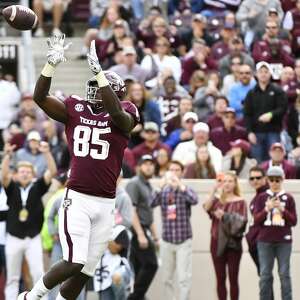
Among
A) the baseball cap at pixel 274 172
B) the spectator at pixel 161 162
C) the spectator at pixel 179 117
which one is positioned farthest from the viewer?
the spectator at pixel 179 117

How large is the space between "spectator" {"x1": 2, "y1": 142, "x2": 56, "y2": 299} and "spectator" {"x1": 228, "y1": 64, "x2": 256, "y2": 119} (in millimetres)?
3674

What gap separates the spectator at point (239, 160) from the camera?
16.8 m

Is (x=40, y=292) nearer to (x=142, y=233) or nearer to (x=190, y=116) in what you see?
(x=142, y=233)

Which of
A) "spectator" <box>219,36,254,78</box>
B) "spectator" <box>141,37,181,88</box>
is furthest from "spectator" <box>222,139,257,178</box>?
"spectator" <box>141,37,181,88</box>

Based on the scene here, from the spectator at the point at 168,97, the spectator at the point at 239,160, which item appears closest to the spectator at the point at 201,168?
the spectator at the point at 239,160

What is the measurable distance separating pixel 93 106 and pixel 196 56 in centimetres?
873

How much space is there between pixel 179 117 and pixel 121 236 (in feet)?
11.7

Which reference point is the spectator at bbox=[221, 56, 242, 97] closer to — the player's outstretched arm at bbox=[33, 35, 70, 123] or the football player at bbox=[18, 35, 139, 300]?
the football player at bbox=[18, 35, 139, 300]

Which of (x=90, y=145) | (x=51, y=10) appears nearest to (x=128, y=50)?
(x=51, y=10)

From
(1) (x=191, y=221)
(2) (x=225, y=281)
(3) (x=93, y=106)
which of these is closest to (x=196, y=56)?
(1) (x=191, y=221)

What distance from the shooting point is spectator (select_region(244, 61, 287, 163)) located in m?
17.6

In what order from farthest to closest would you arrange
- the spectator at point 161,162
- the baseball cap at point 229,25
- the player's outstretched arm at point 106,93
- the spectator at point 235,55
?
1. the baseball cap at point 229,25
2. the spectator at point 235,55
3. the spectator at point 161,162
4. the player's outstretched arm at point 106,93

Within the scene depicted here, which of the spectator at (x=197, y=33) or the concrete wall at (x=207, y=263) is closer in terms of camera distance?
the concrete wall at (x=207, y=263)

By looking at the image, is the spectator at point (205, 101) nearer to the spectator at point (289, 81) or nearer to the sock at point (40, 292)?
the spectator at point (289, 81)
